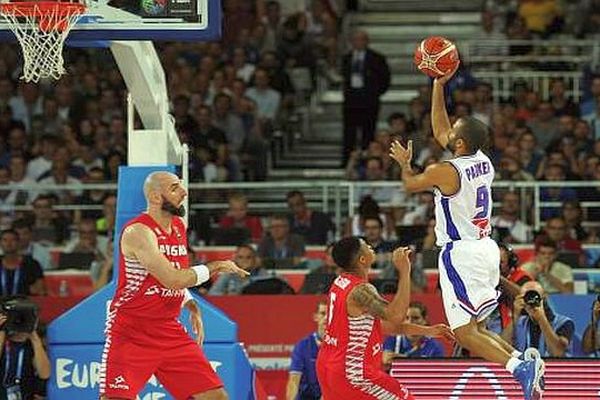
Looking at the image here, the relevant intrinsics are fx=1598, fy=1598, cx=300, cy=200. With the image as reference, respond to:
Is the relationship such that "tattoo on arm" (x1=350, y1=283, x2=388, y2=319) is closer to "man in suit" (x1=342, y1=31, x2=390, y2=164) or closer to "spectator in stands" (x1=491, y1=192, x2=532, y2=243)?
"spectator in stands" (x1=491, y1=192, x2=532, y2=243)

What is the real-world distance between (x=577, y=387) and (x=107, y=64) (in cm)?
1248

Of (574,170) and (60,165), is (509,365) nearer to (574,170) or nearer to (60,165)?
(574,170)

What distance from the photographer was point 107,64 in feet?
76.4

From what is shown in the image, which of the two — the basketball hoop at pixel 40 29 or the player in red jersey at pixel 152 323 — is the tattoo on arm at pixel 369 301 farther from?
the basketball hoop at pixel 40 29

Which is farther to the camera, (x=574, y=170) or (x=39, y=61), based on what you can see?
(x=574, y=170)

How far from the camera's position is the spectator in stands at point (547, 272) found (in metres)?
16.1

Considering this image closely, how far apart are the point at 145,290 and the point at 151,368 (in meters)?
0.57

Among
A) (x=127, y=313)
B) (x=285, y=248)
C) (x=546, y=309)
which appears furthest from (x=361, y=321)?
(x=285, y=248)

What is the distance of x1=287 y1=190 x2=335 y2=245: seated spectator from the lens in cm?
1838

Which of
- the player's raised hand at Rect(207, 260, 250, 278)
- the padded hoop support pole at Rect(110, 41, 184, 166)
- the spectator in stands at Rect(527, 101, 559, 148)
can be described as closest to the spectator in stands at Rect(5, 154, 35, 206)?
the padded hoop support pole at Rect(110, 41, 184, 166)

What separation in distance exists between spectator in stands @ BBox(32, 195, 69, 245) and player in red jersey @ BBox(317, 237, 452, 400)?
794cm

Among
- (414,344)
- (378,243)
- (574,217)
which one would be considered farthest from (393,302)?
(574,217)

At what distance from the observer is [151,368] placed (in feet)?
37.8

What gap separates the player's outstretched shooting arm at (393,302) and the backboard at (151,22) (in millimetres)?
2410
